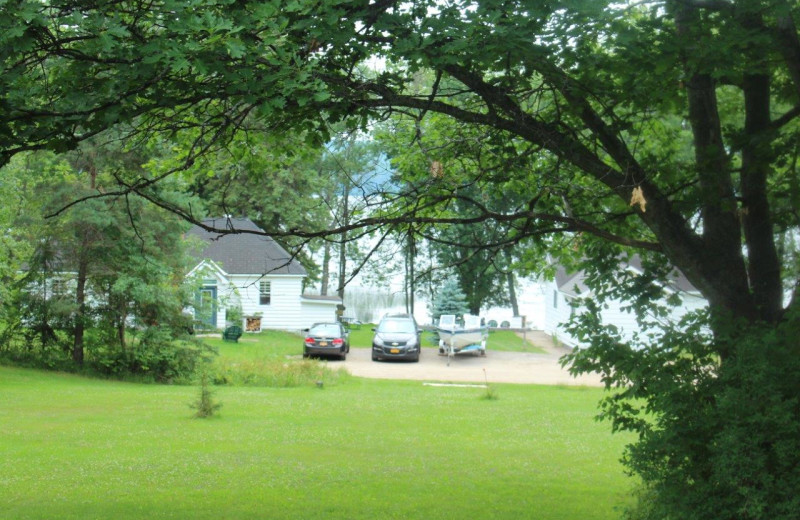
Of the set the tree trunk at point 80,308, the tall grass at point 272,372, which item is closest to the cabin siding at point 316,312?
the tall grass at point 272,372

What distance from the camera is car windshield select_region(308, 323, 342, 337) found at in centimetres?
3528

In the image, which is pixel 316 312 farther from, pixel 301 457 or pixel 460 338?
pixel 301 457

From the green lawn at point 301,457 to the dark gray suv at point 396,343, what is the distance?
1292cm

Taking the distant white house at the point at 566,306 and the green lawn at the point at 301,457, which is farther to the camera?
the distant white house at the point at 566,306

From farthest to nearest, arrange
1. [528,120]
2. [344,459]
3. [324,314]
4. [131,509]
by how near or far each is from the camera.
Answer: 1. [324,314]
2. [344,459]
3. [131,509]
4. [528,120]

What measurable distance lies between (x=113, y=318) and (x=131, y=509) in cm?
1887

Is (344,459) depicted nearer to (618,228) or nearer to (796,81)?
(618,228)

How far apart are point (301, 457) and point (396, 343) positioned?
2287 centimetres

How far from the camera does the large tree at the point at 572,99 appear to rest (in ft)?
20.3

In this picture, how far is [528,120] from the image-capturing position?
25.4 feet

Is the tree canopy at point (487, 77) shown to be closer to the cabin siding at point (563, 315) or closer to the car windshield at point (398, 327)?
the car windshield at point (398, 327)

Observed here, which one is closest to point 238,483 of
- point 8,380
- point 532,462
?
point 532,462

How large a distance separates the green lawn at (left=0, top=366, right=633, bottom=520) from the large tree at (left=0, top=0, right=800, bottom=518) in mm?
2810

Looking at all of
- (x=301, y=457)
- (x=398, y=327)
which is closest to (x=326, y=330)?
(x=398, y=327)
